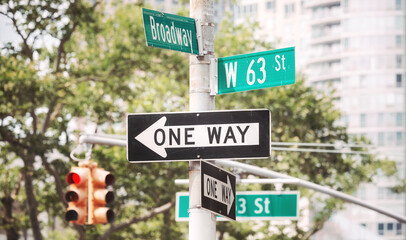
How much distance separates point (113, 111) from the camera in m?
27.7

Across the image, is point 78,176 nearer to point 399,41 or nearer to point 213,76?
point 213,76

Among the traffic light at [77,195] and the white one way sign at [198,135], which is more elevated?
the white one way sign at [198,135]

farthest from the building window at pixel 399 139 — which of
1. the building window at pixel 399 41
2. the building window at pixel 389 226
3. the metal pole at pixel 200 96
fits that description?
the metal pole at pixel 200 96

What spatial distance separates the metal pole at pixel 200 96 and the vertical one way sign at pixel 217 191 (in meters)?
0.12

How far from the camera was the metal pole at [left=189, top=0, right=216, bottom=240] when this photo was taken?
7066 mm

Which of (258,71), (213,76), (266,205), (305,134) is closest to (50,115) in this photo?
(305,134)

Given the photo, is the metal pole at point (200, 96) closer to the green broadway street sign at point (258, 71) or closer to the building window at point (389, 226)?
the green broadway street sign at point (258, 71)

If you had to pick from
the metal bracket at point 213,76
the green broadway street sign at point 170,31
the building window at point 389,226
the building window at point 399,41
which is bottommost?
the building window at point 389,226

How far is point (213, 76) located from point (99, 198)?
15.1 ft

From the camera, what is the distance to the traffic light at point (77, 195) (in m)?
11.2

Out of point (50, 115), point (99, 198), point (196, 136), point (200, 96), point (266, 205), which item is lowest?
point (266, 205)

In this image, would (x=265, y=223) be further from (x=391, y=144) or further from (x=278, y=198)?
(x=391, y=144)

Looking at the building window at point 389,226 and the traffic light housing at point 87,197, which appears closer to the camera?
the traffic light housing at point 87,197

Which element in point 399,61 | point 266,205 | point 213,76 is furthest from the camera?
point 399,61
